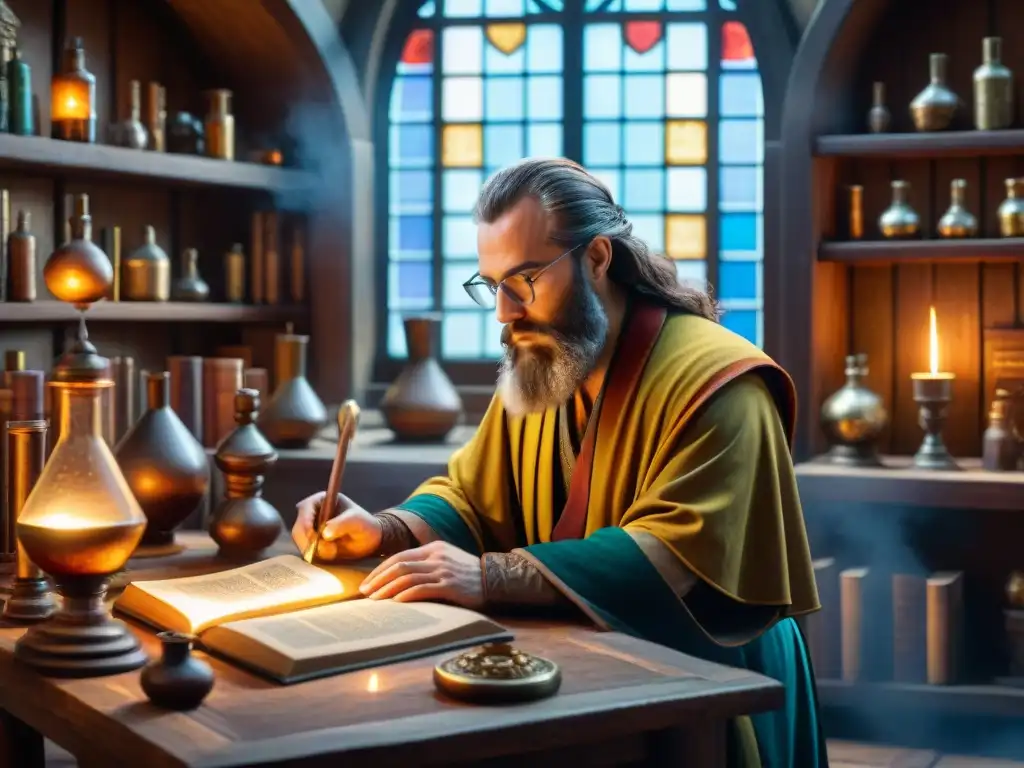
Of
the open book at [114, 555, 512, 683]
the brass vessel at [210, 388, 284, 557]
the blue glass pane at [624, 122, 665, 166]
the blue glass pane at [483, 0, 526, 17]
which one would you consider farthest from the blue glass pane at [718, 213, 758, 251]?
the open book at [114, 555, 512, 683]

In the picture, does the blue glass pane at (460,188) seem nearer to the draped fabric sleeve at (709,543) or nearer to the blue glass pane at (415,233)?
the blue glass pane at (415,233)

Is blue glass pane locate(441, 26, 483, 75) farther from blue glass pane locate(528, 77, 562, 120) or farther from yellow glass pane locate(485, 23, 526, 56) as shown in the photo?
blue glass pane locate(528, 77, 562, 120)

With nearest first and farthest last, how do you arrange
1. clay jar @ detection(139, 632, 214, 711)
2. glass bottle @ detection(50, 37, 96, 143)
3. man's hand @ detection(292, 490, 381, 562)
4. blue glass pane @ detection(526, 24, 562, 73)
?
clay jar @ detection(139, 632, 214, 711), man's hand @ detection(292, 490, 381, 562), glass bottle @ detection(50, 37, 96, 143), blue glass pane @ detection(526, 24, 562, 73)

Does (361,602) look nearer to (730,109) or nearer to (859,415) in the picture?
(859,415)

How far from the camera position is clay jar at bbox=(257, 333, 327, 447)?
4.39m

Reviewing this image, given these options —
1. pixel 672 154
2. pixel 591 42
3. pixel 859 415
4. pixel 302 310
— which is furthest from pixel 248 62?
pixel 859 415

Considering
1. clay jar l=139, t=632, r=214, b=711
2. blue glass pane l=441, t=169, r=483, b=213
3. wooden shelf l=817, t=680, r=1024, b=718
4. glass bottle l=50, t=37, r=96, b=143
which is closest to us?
clay jar l=139, t=632, r=214, b=711

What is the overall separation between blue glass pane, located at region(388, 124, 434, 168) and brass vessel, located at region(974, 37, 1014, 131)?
6.15 ft

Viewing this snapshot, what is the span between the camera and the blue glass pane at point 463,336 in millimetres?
5164

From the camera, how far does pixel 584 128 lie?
5.02 m

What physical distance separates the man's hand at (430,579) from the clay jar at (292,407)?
2.19 metres

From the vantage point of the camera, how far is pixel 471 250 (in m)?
5.17

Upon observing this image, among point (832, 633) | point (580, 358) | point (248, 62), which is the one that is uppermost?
point (248, 62)

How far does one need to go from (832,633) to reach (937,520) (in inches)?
19.7
